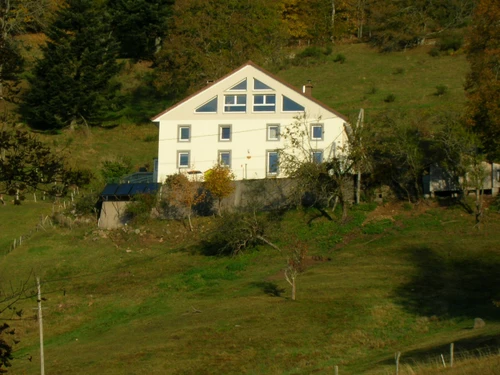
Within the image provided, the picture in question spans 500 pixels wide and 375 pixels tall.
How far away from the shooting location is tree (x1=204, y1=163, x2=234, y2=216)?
1999 inches

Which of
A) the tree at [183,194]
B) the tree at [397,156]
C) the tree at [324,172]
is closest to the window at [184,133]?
the tree at [183,194]

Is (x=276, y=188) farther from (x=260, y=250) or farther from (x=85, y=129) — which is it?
(x=85, y=129)

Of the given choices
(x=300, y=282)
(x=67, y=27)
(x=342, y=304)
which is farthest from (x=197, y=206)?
(x=67, y=27)

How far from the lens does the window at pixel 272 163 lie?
180ft

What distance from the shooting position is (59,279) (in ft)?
141

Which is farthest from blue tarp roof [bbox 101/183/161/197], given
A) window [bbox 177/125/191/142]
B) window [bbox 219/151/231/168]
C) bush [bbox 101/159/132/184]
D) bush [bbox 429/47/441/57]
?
bush [bbox 429/47/441/57]

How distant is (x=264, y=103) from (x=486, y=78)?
1684cm

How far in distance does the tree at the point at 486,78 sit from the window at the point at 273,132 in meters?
12.8

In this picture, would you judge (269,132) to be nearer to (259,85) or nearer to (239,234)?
(259,85)

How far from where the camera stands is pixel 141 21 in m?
88.4

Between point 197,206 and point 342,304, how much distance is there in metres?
20.5

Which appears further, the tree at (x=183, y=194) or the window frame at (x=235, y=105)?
the window frame at (x=235, y=105)

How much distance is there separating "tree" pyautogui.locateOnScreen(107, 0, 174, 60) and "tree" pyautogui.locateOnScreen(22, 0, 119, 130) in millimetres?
13690

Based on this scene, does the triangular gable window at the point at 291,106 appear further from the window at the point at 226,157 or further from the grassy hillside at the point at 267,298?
the grassy hillside at the point at 267,298
